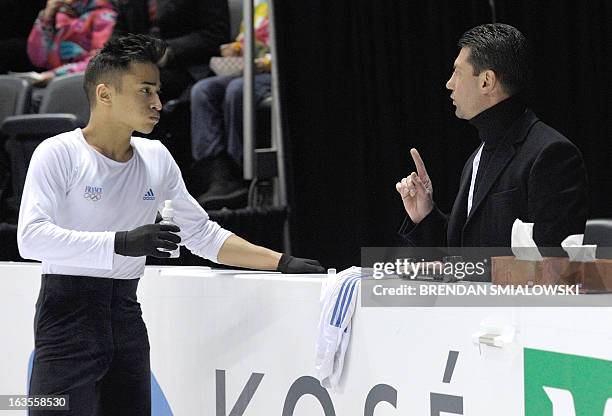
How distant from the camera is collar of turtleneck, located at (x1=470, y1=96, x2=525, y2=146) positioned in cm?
317

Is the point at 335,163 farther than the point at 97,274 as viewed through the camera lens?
Yes

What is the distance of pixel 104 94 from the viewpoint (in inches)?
130

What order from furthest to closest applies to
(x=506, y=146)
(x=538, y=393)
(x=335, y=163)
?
(x=335, y=163) → (x=506, y=146) → (x=538, y=393)

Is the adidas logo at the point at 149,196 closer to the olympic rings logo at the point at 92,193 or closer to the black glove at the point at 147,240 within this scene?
the olympic rings logo at the point at 92,193

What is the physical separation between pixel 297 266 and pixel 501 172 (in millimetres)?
732

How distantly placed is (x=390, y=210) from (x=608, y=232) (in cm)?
212

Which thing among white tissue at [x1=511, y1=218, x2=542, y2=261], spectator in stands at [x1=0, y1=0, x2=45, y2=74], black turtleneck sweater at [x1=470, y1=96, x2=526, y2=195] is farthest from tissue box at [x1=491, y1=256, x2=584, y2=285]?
spectator in stands at [x1=0, y1=0, x2=45, y2=74]

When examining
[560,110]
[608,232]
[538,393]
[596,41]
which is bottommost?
[538,393]

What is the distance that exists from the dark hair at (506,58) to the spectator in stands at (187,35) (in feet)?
9.75

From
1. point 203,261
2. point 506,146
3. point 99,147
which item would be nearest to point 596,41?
point 203,261

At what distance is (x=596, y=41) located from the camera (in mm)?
6293

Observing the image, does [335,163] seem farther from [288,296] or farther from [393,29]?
[288,296]

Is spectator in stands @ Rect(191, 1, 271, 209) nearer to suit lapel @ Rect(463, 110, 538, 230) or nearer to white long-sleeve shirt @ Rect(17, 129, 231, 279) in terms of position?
white long-sleeve shirt @ Rect(17, 129, 231, 279)

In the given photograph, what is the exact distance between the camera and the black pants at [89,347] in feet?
10.2
